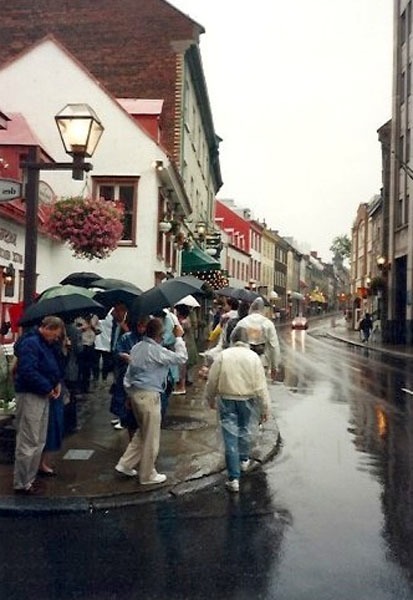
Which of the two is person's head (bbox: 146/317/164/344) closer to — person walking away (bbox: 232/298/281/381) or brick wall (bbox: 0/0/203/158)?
person walking away (bbox: 232/298/281/381)

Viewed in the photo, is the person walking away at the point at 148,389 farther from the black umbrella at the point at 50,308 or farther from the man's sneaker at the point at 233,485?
the black umbrella at the point at 50,308

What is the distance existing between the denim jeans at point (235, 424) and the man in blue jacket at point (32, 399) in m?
1.72

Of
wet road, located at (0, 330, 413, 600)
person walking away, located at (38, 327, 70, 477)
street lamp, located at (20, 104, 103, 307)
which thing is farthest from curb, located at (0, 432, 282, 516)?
street lamp, located at (20, 104, 103, 307)

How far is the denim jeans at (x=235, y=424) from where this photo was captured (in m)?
7.02

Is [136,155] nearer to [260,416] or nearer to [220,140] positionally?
[260,416]

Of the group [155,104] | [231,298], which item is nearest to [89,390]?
[231,298]

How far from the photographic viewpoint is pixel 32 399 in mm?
6598

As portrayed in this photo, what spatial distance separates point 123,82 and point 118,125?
262 inches

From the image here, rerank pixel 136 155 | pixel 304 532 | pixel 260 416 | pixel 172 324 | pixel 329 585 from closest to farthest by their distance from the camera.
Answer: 1. pixel 329 585
2. pixel 304 532
3. pixel 260 416
4. pixel 172 324
5. pixel 136 155

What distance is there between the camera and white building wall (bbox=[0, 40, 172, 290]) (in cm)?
2075

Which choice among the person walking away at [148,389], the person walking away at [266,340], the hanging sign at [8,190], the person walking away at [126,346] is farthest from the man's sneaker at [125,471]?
the hanging sign at [8,190]

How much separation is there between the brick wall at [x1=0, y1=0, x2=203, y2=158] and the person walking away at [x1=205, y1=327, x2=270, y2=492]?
19912 mm

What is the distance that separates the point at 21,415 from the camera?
6.63 m

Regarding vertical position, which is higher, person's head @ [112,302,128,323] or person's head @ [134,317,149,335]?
person's head @ [112,302,128,323]
